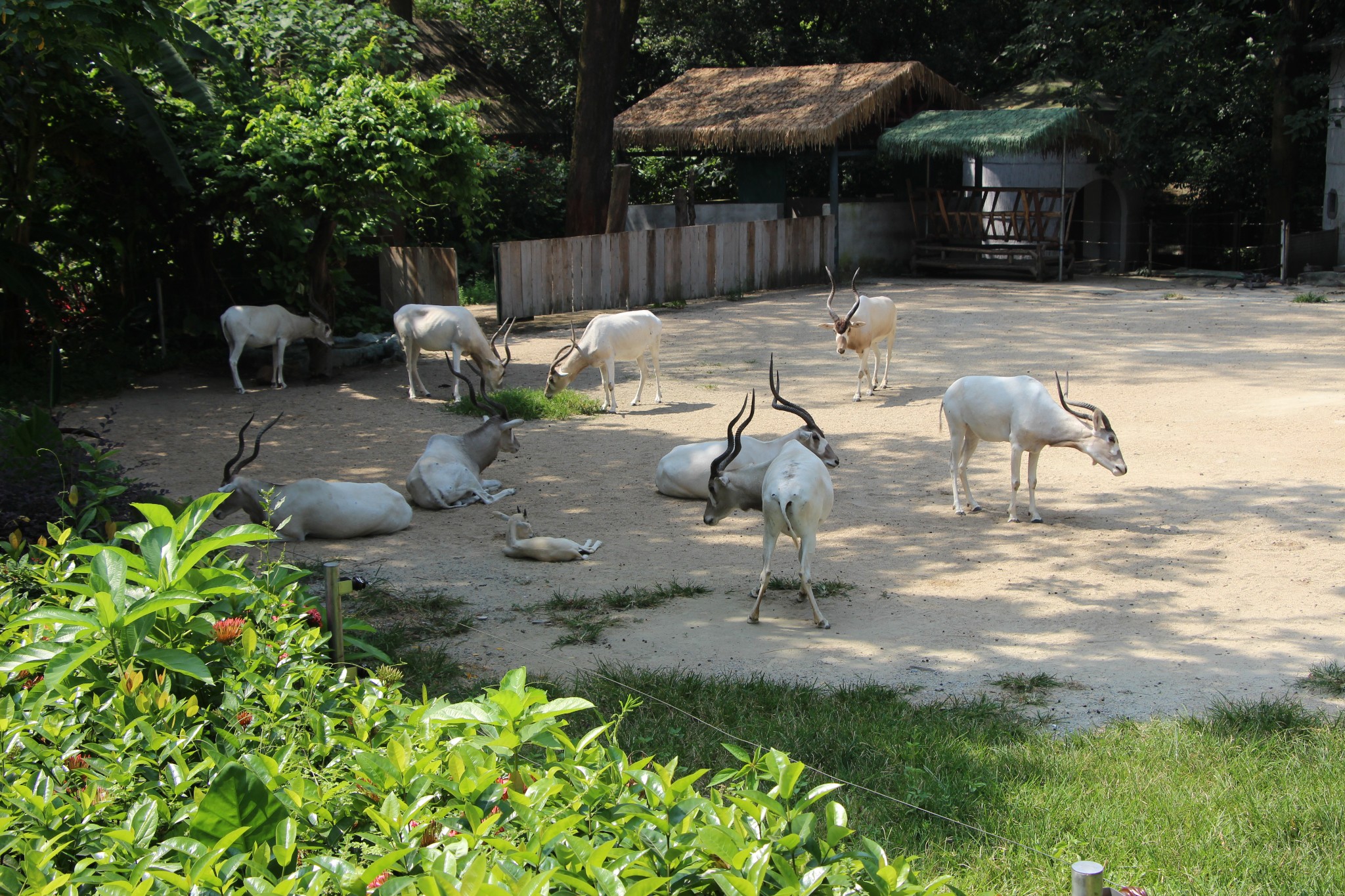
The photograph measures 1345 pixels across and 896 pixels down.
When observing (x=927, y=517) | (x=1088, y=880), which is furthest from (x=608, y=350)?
(x=1088, y=880)

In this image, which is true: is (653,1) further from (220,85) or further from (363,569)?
(363,569)

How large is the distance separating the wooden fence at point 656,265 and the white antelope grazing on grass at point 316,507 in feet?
33.6

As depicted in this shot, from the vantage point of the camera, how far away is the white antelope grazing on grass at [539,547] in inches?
308

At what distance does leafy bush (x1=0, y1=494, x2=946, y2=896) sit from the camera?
6.88 ft

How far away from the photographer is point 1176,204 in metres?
24.8

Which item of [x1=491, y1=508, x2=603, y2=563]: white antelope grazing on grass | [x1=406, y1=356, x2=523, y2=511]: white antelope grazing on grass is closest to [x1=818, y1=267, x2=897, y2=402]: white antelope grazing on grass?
[x1=406, y1=356, x2=523, y2=511]: white antelope grazing on grass

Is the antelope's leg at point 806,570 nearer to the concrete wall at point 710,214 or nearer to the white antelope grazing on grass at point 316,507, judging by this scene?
the white antelope grazing on grass at point 316,507

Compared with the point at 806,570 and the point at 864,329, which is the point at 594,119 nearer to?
the point at 864,329

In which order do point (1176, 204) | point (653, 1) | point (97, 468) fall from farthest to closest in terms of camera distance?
1. point (653, 1)
2. point (1176, 204)
3. point (97, 468)

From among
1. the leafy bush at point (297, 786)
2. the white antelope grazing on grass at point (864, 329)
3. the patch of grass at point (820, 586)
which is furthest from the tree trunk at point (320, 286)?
the leafy bush at point (297, 786)

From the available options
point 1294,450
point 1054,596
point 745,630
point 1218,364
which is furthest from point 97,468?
point 1218,364

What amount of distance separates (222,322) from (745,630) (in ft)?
30.5

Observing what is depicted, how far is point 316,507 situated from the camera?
818 centimetres

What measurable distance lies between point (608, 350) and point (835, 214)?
12.5m
